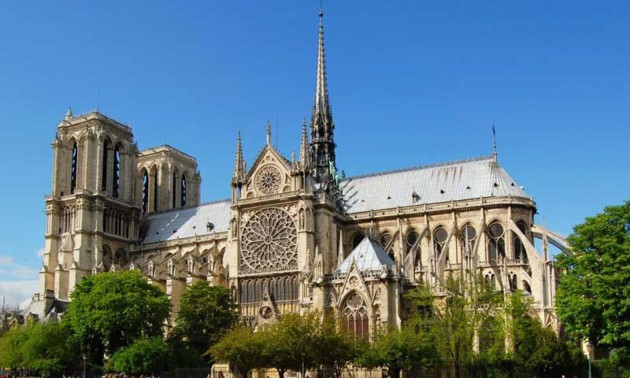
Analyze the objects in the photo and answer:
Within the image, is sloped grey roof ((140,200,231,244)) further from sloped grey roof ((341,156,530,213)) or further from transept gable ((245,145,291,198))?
sloped grey roof ((341,156,530,213))

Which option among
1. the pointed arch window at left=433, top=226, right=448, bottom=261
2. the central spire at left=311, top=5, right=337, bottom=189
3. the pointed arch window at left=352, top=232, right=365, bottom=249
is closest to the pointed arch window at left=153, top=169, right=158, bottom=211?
the central spire at left=311, top=5, right=337, bottom=189

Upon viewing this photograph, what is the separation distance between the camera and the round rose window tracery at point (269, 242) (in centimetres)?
6288

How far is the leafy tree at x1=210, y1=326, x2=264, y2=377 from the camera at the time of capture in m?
45.0

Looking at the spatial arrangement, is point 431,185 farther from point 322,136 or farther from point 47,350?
point 47,350

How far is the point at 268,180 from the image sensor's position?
214 ft

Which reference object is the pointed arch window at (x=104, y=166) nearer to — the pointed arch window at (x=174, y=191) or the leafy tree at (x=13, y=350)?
the pointed arch window at (x=174, y=191)

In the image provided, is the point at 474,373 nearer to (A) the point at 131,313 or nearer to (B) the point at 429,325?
(B) the point at 429,325

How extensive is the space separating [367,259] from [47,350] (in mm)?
23689

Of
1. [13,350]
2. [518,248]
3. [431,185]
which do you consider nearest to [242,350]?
[13,350]

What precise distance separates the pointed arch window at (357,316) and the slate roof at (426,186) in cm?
1746

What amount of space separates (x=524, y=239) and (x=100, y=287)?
99.9ft

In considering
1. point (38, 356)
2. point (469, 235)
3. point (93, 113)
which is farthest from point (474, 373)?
point (93, 113)

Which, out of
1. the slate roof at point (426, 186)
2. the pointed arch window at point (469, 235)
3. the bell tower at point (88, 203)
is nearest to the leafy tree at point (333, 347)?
the pointed arch window at point (469, 235)

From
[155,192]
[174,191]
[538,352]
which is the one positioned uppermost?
[174,191]
